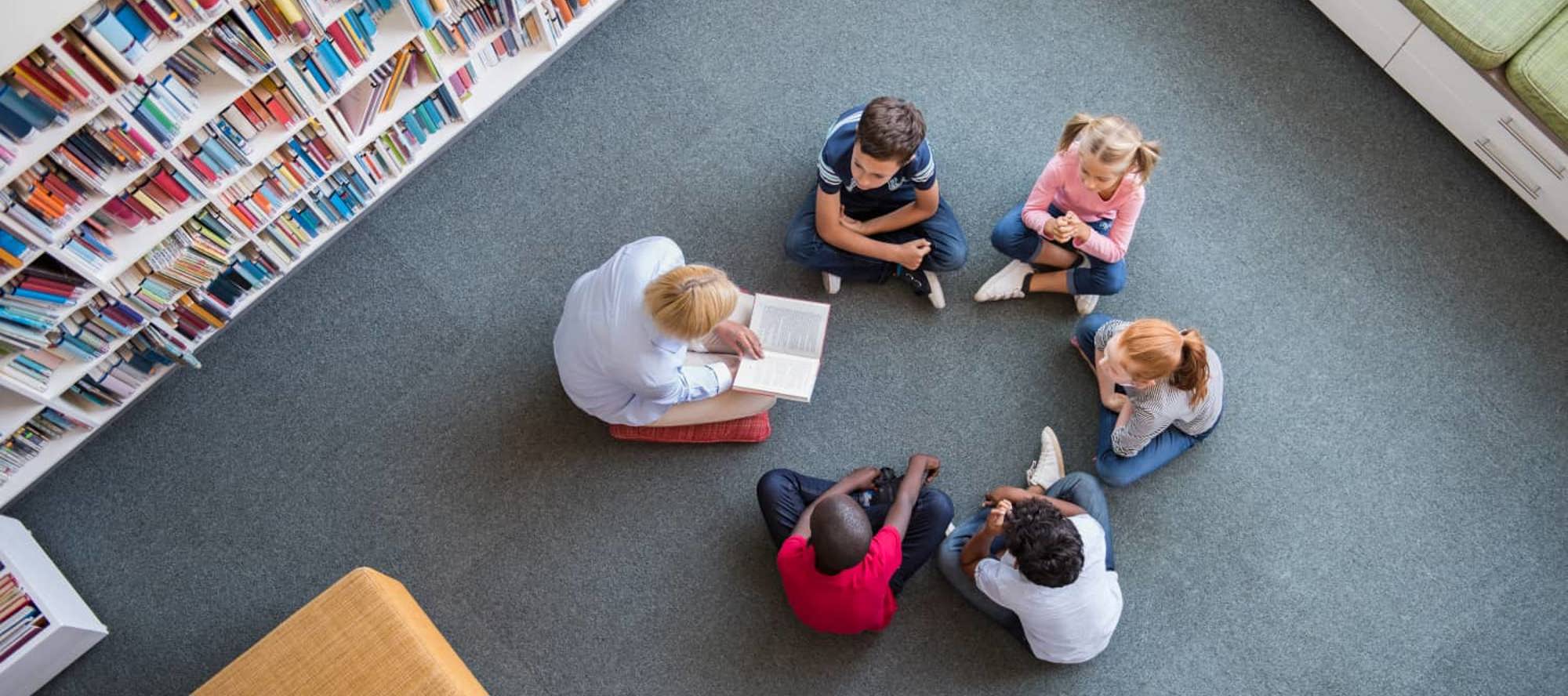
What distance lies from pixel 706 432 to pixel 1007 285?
1.13 m

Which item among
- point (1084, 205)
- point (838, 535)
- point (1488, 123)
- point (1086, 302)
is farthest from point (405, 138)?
point (1488, 123)

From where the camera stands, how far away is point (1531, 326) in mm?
3379

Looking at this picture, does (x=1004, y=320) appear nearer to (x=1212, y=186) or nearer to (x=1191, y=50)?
(x=1212, y=186)

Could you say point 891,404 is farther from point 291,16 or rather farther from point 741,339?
point 291,16

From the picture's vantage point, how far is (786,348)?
3.10 m

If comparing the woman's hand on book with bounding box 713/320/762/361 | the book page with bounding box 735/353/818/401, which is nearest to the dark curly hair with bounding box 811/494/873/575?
the book page with bounding box 735/353/818/401

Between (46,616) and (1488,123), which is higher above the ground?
(1488,123)

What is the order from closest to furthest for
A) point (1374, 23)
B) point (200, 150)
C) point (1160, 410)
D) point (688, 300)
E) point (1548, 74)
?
point (688, 300), point (200, 150), point (1160, 410), point (1548, 74), point (1374, 23)

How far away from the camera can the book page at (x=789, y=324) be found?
310 centimetres

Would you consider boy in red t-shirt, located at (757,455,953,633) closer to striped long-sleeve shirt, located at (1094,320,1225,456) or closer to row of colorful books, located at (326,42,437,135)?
striped long-sleeve shirt, located at (1094,320,1225,456)

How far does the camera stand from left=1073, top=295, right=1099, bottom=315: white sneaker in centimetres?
336

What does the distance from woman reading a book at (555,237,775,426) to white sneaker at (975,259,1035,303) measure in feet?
2.69

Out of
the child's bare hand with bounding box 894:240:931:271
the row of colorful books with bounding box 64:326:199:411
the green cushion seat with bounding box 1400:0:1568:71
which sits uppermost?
the green cushion seat with bounding box 1400:0:1568:71

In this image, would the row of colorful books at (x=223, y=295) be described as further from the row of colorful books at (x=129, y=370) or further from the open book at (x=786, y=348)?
the open book at (x=786, y=348)
